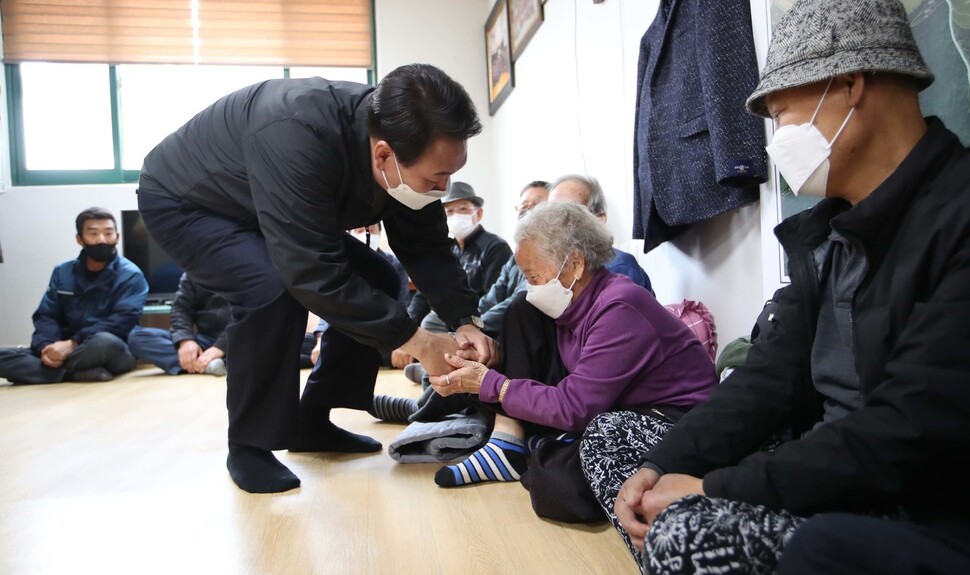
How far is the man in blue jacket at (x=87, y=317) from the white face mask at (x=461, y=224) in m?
2.38

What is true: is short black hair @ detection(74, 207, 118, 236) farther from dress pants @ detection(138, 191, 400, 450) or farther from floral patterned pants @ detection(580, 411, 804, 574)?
floral patterned pants @ detection(580, 411, 804, 574)

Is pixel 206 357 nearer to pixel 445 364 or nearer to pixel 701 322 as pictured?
pixel 445 364

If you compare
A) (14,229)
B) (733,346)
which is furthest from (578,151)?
(14,229)

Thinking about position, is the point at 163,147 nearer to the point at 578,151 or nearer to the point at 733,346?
the point at 733,346

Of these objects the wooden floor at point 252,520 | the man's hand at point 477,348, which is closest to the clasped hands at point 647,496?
the wooden floor at point 252,520

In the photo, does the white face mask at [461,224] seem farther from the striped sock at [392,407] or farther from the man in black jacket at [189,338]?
the man in black jacket at [189,338]

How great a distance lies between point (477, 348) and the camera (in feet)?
5.57

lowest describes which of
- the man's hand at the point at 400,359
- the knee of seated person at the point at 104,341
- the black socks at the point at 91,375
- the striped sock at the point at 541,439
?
the black socks at the point at 91,375

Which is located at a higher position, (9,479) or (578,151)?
(578,151)

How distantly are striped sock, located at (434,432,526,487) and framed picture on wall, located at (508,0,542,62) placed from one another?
10.4ft

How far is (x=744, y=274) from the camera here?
1966 millimetres

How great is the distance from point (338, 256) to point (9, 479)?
121 centimetres

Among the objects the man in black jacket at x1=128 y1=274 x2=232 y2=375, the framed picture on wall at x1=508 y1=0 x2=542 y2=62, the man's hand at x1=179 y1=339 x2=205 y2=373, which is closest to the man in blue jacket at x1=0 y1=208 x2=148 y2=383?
the man in black jacket at x1=128 y1=274 x2=232 y2=375

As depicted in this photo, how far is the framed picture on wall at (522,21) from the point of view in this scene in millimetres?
4137
